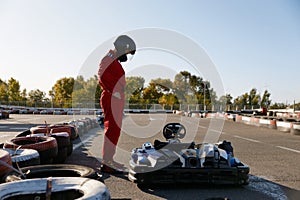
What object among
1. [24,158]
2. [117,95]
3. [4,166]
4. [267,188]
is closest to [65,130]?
[117,95]

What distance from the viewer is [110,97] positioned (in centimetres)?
447

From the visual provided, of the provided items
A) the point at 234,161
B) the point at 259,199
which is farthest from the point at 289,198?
the point at 234,161

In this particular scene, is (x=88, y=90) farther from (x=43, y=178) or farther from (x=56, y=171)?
(x=43, y=178)

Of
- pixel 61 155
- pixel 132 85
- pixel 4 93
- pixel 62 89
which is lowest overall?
pixel 61 155

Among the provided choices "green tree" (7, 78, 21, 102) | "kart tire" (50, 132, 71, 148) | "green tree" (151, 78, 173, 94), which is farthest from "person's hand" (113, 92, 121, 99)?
"green tree" (7, 78, 21, 102)

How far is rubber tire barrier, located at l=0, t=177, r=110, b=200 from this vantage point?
212cm

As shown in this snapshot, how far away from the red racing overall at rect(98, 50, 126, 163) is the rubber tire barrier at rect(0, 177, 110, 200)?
2128mm

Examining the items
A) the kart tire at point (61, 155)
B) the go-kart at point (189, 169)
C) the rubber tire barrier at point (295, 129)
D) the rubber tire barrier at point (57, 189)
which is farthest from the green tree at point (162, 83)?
the rubber tire barrier at point (57, 189)

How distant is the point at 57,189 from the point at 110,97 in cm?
235

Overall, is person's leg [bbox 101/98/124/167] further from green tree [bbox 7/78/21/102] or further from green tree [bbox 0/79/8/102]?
green tree [bbox 7/78/21/102]

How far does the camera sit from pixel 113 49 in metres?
4.58

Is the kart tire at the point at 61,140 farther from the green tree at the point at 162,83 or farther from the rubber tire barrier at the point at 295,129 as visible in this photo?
the rubber tire barrier at the point at 295,129

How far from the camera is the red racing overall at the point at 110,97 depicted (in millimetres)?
4418

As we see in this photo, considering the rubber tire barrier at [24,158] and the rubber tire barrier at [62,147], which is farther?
the rubber tire barrier at [62,147]
